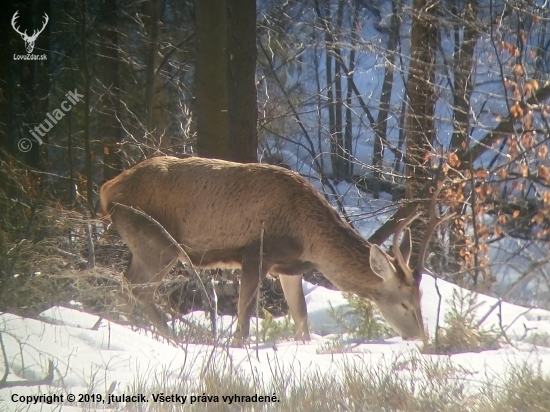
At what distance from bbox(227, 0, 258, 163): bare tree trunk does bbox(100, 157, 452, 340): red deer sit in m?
1.52

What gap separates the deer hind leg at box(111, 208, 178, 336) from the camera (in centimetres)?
762

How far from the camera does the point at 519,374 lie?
3.95 metres

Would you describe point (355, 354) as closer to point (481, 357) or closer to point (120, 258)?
point (481, 357)

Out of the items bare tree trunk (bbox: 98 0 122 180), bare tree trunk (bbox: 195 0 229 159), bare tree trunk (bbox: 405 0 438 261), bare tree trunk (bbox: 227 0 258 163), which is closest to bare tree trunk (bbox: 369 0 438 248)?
bare tree trunk (bbox: 405 0 438 261)

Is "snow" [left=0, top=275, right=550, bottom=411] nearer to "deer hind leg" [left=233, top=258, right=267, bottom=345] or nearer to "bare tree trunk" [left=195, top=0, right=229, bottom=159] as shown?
"deer hind leg" [left=233, top=258, right=267, bottom=345]

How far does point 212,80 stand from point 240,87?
37 cm

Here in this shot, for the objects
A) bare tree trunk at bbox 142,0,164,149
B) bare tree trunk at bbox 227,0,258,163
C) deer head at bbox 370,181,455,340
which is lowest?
deer head at bbox 370,181,455,340

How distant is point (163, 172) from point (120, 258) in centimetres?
264

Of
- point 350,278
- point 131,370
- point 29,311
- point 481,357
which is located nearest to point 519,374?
point 481,357

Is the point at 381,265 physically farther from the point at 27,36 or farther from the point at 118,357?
the point at 27,36

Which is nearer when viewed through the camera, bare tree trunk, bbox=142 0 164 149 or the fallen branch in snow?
the fallen branch in snow

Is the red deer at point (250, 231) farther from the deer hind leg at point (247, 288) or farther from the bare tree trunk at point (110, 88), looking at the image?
the bare tree trunk at point (110, 88)

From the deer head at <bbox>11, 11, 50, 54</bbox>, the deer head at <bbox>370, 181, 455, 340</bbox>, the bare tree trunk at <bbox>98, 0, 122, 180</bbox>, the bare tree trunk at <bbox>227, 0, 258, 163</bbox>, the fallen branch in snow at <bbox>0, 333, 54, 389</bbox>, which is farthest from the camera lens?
the bare tree trunk at <bbox>98, 0, 122, 180</bbox>

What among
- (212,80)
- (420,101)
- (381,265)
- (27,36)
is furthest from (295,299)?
(420,101)
